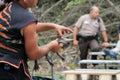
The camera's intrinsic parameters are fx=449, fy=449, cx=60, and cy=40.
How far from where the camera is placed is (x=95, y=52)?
1089 centimetres

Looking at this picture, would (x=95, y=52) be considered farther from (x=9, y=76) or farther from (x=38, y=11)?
Result: (x=9, y=76)

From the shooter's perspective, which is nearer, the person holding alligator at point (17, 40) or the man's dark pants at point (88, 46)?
the person holding alligator at point (17, 40)

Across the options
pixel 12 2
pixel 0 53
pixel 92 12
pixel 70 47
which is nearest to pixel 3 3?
pixel 12 2

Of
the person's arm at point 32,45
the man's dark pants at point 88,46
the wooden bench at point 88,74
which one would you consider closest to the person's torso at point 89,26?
the man's dark pants at point 88,46

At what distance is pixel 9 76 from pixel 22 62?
129 millimetres

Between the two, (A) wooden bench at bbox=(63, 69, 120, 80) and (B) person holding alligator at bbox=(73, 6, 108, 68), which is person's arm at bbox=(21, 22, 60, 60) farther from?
(B) person holding alligator at bbox=(73, 6, 108, 68)

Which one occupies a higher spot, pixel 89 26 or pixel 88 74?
pixel 89 26

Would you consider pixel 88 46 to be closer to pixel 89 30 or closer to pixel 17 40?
pixel 89 30

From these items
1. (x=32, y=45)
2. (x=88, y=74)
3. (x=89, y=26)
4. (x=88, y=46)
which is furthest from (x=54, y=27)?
(x=88, y=46)

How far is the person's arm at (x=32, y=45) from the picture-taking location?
290cm

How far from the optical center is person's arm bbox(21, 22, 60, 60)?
2.90 metres

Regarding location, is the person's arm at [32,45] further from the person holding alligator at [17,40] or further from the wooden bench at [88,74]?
the wooden bench at [88,74]

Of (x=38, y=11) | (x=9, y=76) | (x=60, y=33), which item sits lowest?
(x=9, y=76)

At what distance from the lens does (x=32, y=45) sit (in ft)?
9.63
